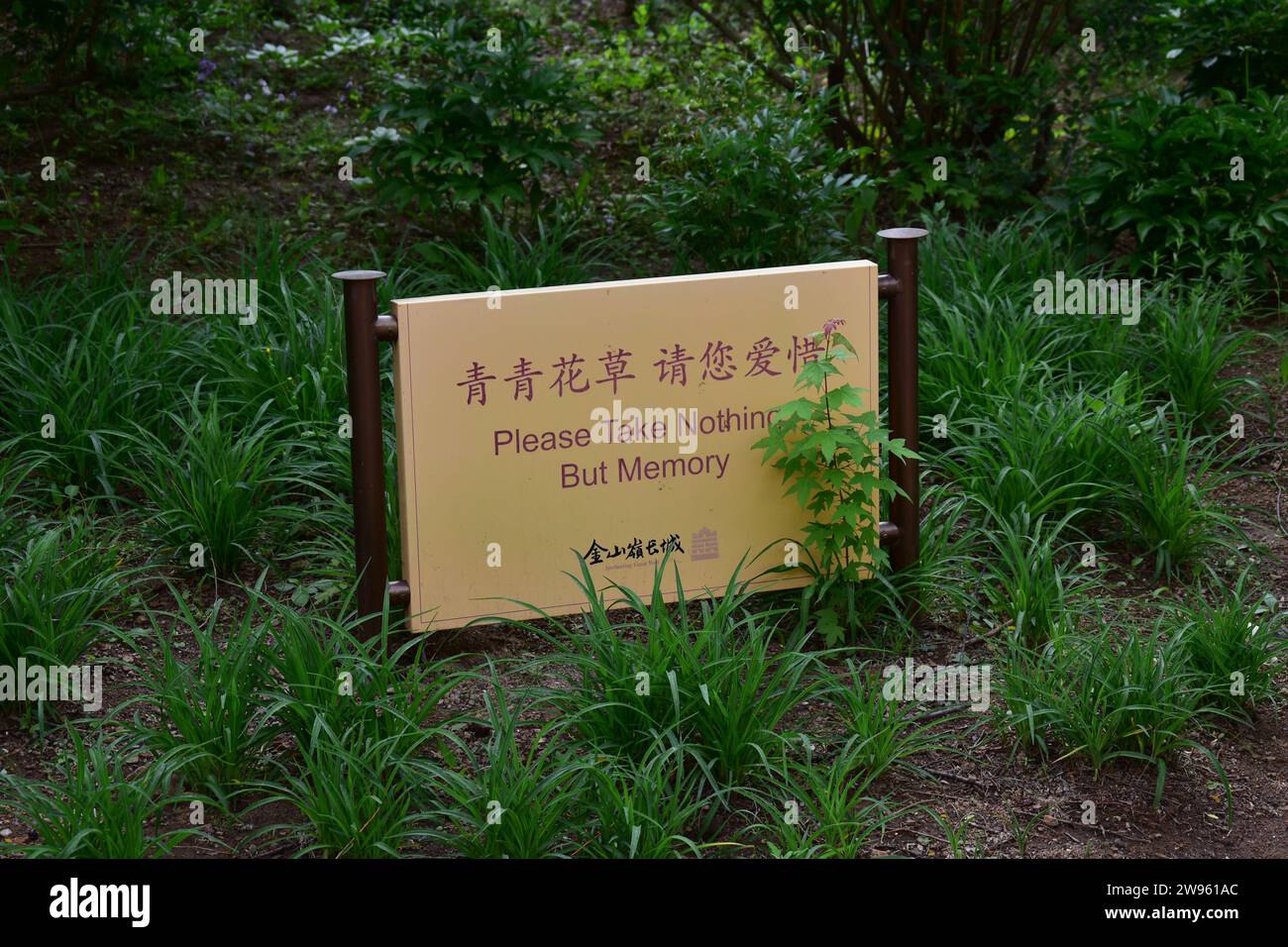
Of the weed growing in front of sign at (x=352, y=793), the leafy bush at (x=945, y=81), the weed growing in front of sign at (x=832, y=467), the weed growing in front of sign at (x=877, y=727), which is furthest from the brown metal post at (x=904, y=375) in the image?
the leafy bush at (x=945, y=81)

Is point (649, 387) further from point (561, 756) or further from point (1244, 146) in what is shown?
point (1244, 146)

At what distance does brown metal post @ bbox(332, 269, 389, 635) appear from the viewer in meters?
3.71

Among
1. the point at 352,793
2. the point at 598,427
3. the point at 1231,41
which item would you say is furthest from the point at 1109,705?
the point at 1231,41

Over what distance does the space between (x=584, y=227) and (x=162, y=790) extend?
4011 mm

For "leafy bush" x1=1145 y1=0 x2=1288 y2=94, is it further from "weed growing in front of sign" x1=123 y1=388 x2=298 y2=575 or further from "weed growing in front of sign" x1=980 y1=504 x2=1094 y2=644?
"weed growing in front of sign" x1=123 y1=388 x2=298 y2=575

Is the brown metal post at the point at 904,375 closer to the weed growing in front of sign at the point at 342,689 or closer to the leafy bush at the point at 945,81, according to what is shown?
the weed growing in front of sign at the point at 342,689

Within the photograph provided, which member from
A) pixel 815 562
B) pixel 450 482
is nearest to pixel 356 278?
pixel 450 482

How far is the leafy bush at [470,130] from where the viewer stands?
594cm

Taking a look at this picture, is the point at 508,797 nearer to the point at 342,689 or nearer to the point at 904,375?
the point at 342,689

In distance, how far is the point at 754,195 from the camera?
18.8 feet

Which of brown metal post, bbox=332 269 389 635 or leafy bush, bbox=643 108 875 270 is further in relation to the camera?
leafy bush, bbox=643 108 875 270

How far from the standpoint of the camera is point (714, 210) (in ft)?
19.3

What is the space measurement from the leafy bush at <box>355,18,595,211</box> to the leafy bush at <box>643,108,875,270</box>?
549 mm

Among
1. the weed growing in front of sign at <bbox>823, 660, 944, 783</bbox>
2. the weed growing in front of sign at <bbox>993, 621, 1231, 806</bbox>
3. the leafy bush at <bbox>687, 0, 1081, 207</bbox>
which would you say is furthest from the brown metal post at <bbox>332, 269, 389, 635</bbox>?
the leafy bush at <bbox>687, 0, 1081, 207</bbox>
